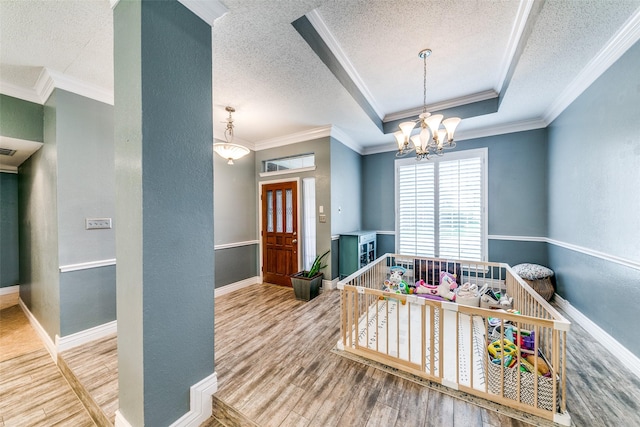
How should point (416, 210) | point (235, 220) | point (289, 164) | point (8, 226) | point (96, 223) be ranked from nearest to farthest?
point (96, 223) → point (8, 226) → point (235, 220) → point (289, 164) → point (416, 210)

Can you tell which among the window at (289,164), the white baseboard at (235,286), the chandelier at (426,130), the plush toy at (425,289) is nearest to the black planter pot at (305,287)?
the white baseboard at (235,286)

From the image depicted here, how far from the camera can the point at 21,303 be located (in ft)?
11.6

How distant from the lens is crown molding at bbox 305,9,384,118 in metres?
1.90

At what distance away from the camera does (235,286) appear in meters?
4.06

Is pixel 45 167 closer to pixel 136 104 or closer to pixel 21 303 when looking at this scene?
pixel 136 104

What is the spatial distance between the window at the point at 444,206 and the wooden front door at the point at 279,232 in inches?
86.7

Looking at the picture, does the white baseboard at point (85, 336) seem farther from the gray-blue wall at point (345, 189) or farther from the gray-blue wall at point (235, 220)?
the gray-blue wall at point (345, 189)

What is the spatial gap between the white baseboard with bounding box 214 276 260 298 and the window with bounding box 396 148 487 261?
119 inches

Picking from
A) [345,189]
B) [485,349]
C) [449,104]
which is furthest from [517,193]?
[485,349]

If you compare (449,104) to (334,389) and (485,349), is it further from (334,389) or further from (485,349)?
(334,389)

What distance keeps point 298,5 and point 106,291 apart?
3332 millimetres

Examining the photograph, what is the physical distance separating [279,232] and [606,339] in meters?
4.22

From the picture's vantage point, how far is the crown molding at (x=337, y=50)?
1.90 m

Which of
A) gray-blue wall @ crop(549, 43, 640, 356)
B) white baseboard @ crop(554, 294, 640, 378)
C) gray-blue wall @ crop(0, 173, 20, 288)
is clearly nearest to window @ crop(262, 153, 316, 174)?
gray-blue wall @ crop(549, 43, 640, 356)
